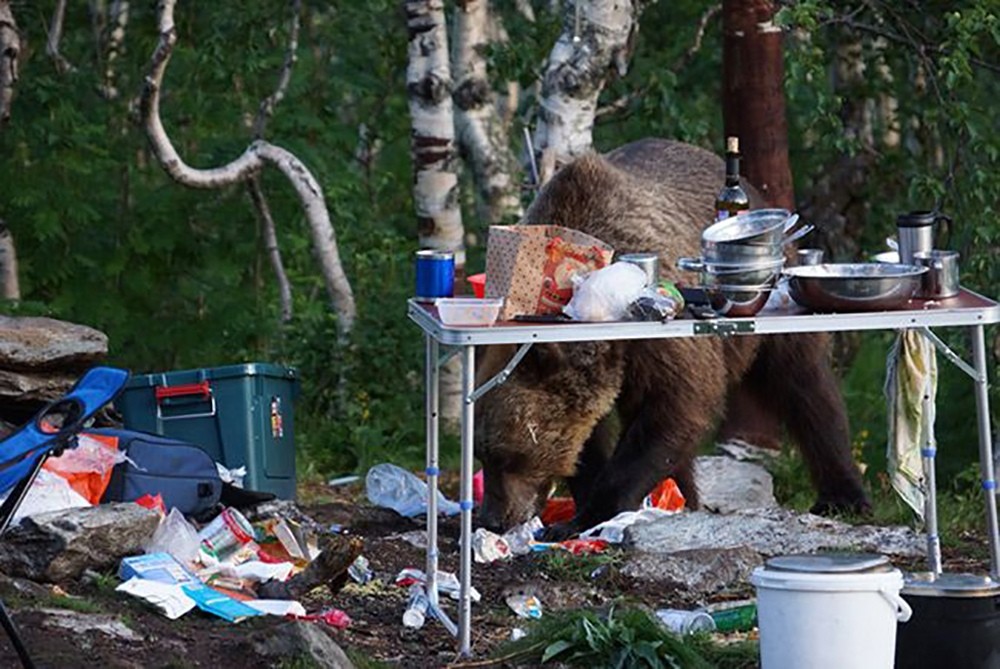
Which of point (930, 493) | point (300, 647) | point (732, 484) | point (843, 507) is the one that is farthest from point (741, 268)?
point (732, 484)

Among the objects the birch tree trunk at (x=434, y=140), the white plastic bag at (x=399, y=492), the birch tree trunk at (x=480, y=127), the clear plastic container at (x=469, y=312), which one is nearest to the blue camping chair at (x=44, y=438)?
the clear plastic container at (x=469, y=312)

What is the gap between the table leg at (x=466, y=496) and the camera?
6.36 meters

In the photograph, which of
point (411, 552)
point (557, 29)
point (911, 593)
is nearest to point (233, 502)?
point (411, 552)

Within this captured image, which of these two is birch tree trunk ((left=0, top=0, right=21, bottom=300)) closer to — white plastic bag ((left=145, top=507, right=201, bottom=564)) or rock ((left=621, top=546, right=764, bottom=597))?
white plastic bag ((left=145, top=507, right=201, bottom=564))

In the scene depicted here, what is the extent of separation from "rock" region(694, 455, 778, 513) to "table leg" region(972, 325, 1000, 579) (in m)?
2.37

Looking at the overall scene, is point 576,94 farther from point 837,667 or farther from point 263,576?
point 837,667

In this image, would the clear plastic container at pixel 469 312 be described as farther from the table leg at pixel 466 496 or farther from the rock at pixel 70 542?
the rock at pixel 70 542

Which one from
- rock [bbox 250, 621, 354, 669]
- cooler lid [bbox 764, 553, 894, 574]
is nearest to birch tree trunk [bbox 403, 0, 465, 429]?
rock [bbox 250, 621, 354, 669]

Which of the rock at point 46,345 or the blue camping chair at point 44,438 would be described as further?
the rock at point 46,345

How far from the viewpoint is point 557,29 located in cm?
1253

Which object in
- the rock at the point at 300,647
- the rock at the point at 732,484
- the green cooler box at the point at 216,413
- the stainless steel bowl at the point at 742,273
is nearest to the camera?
the rock at the point at 300,647

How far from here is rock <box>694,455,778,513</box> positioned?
9.73m

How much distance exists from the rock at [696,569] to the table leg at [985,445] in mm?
919

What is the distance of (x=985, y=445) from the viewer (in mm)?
7047
